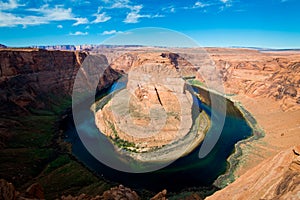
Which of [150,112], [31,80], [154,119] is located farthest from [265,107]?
[31,80]

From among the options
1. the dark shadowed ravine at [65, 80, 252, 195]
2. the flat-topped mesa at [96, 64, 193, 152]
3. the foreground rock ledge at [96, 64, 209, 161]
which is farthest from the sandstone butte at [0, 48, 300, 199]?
the foreground rock ledge at [96, 64, 209, 161]

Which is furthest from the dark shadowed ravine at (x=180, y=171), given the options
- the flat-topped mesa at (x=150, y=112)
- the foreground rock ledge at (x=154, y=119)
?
the flat-topped mesa at (x=150, y=112)

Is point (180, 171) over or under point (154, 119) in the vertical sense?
under

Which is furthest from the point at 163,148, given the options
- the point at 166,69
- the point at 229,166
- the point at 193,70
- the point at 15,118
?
the point at 193,70

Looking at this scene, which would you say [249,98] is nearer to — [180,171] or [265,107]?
[265,107]

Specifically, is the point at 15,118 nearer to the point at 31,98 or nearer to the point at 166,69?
the point at 31,98

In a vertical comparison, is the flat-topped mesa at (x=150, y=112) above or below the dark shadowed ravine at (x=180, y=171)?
above

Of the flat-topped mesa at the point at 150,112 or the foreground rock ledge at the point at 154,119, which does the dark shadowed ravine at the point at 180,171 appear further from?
the flat-topped mesa at the point at 150,112

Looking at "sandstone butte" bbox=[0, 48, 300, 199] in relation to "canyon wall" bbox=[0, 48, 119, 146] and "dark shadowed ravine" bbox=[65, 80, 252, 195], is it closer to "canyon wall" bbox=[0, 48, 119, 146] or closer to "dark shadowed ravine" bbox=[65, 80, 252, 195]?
"canyon wall" bbox=[0, 48, 119, 146]
